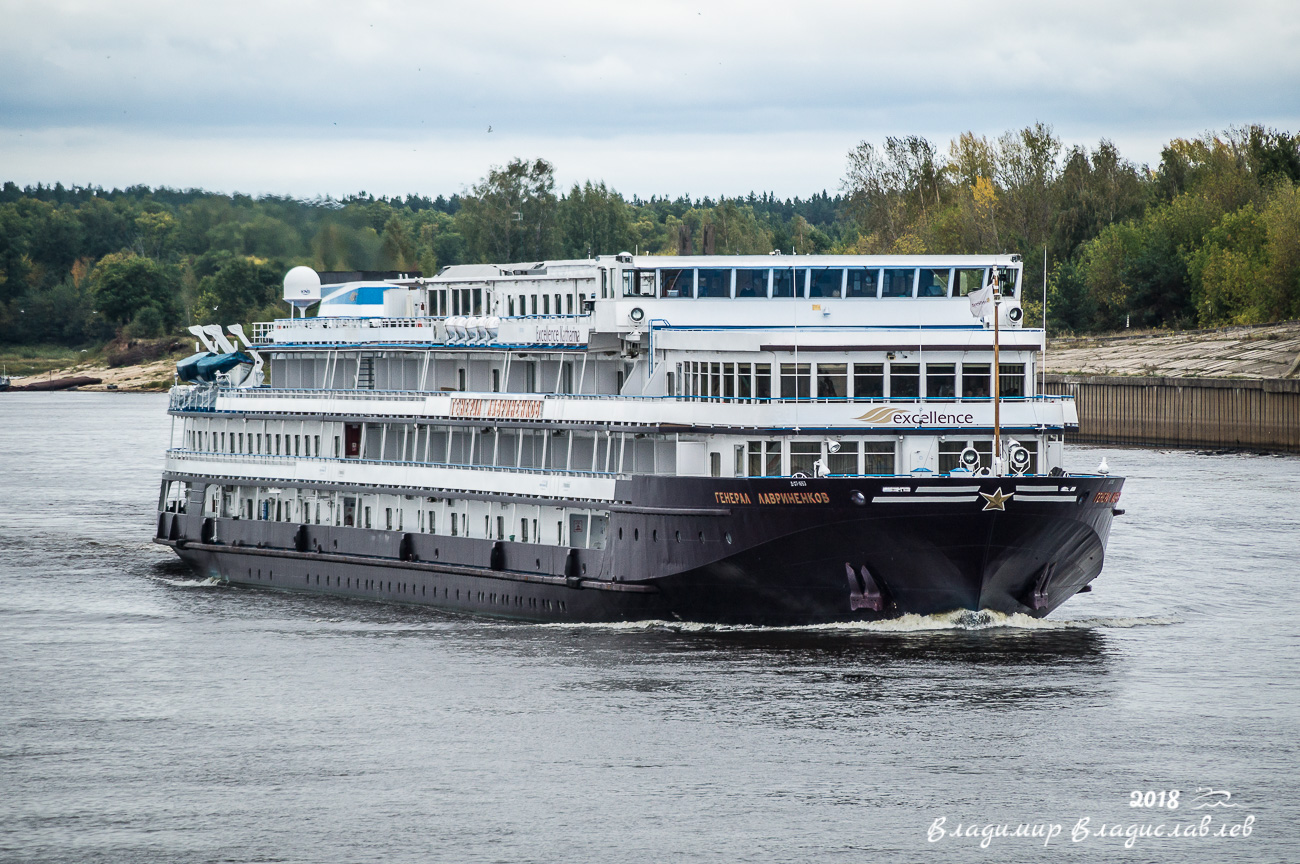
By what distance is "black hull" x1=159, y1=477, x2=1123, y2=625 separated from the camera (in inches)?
1452

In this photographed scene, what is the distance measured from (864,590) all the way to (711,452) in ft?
14.7

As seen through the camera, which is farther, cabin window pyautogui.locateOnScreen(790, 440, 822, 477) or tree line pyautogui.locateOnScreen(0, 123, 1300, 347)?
tree line pyautogui.locateOnScreen(0, 123, 1300, 347)

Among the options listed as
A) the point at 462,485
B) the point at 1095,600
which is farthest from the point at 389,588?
the point at 1095,600

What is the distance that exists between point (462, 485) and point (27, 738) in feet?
45.6

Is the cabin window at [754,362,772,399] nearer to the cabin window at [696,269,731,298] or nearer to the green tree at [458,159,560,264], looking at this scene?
the cabin window at [696,269,731,298]

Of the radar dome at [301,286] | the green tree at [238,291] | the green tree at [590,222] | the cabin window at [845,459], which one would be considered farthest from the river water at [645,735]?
the green tree at [590,222]

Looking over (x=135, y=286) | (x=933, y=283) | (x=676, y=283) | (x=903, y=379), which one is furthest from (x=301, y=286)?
(x=135, y=286)

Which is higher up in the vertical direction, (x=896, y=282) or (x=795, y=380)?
(x=896, y=282)

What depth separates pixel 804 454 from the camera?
125ft

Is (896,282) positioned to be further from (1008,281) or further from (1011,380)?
(1011,380)

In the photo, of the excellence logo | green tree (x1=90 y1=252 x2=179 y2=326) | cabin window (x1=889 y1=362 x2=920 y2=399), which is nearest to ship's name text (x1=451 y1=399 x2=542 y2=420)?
the excellence logo

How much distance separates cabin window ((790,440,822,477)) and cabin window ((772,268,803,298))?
435 centimetres

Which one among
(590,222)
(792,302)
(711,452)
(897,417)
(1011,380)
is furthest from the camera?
(590,222)

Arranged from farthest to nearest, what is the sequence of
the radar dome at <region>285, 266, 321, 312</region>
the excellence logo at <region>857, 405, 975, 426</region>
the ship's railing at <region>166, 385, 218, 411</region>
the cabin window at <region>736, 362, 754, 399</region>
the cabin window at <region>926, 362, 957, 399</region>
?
the radar dome at <region>285, 266, 321, 312</region>, the ship's railing at <region>166, 385, 218, 411</region>, the cabin window at <region>736, 362, 754, 399</region>, the cabin window at <region>926, 362, 957, 399</region>, the excellence logo at <region>857, 405, 975, 426</region>
